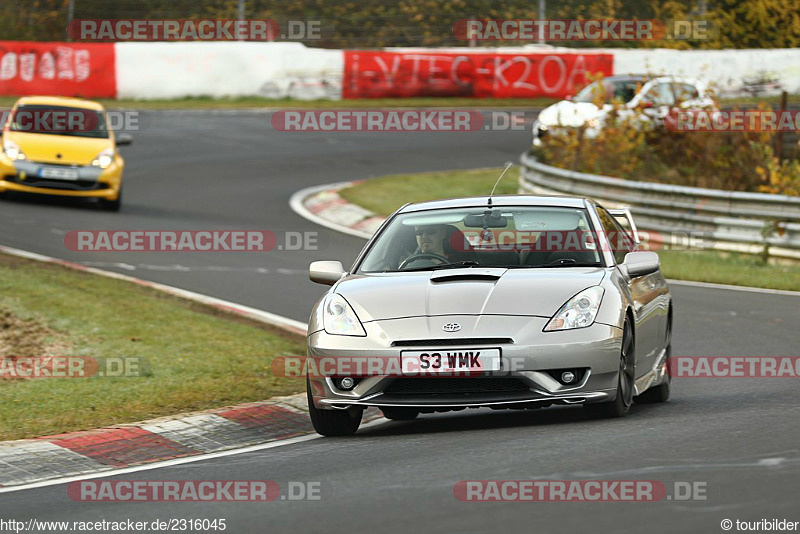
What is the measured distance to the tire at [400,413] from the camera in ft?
26.9

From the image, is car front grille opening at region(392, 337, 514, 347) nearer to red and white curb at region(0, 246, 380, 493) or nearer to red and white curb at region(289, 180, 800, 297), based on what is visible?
red and white curb at region(0, 246, 380, 493)

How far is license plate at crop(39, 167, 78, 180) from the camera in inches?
850

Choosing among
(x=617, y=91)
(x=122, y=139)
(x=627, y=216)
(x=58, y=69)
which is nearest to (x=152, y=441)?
(x=627, y=216)

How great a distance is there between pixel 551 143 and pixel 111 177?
7464mm

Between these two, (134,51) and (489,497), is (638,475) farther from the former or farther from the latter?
(134,51)

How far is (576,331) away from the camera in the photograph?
805 cm

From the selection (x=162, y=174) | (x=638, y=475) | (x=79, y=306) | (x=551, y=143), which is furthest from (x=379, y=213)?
(x=638, y=475)

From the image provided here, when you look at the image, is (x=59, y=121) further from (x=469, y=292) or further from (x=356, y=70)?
(x=469, y=292)

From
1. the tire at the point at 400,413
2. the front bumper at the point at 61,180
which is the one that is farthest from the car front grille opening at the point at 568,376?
the front bumper at the point at 61,180

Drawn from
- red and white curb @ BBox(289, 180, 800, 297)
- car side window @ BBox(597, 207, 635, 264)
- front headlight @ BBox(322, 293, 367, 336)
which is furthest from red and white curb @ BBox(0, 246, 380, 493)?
red and white curb @ BBox(289, 180, 800, 297)

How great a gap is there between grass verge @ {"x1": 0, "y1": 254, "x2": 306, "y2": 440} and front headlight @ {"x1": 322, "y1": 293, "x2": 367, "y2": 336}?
5.43 ft

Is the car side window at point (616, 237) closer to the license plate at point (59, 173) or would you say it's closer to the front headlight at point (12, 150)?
the license plate at point (59, 173)

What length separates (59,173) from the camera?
70.9 ft

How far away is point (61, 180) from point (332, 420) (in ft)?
46.2
